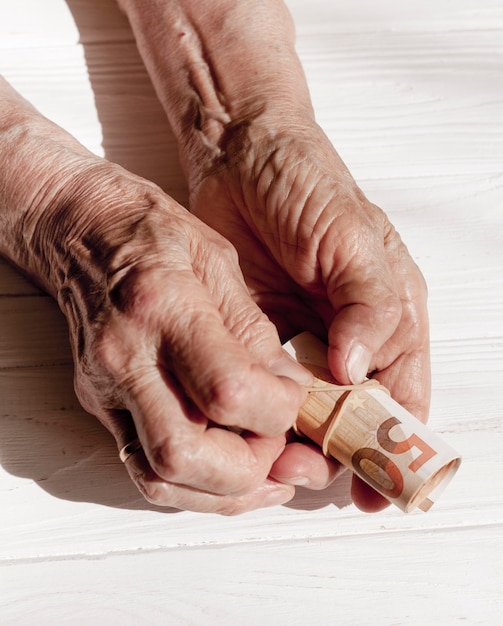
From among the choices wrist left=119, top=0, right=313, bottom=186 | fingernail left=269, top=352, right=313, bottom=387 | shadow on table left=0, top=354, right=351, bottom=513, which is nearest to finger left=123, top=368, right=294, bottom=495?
fingernail left=269, top=352, right=313, bottom=387

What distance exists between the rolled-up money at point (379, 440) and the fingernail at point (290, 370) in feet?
0.13

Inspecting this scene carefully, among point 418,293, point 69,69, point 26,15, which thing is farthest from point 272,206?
point 26,15

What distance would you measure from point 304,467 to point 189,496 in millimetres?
172

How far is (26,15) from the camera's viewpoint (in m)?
1.54

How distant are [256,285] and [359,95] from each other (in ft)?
1.70

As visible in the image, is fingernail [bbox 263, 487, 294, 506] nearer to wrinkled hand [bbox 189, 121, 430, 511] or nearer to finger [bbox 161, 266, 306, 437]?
wrinkled hand [bbox 189, 121, 430, 511]

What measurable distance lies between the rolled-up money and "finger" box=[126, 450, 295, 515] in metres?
0.11

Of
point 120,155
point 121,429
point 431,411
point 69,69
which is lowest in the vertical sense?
point 431,411

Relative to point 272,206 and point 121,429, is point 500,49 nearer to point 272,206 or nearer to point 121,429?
point 272,206

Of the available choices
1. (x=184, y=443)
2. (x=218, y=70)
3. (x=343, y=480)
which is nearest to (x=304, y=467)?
(x=343, y=480)

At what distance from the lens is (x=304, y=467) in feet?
3.52

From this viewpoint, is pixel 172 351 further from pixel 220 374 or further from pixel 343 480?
pixel 343 480

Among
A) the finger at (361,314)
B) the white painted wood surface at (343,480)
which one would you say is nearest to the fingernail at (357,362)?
the finger at (361,314)

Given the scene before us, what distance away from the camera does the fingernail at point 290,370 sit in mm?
1013
